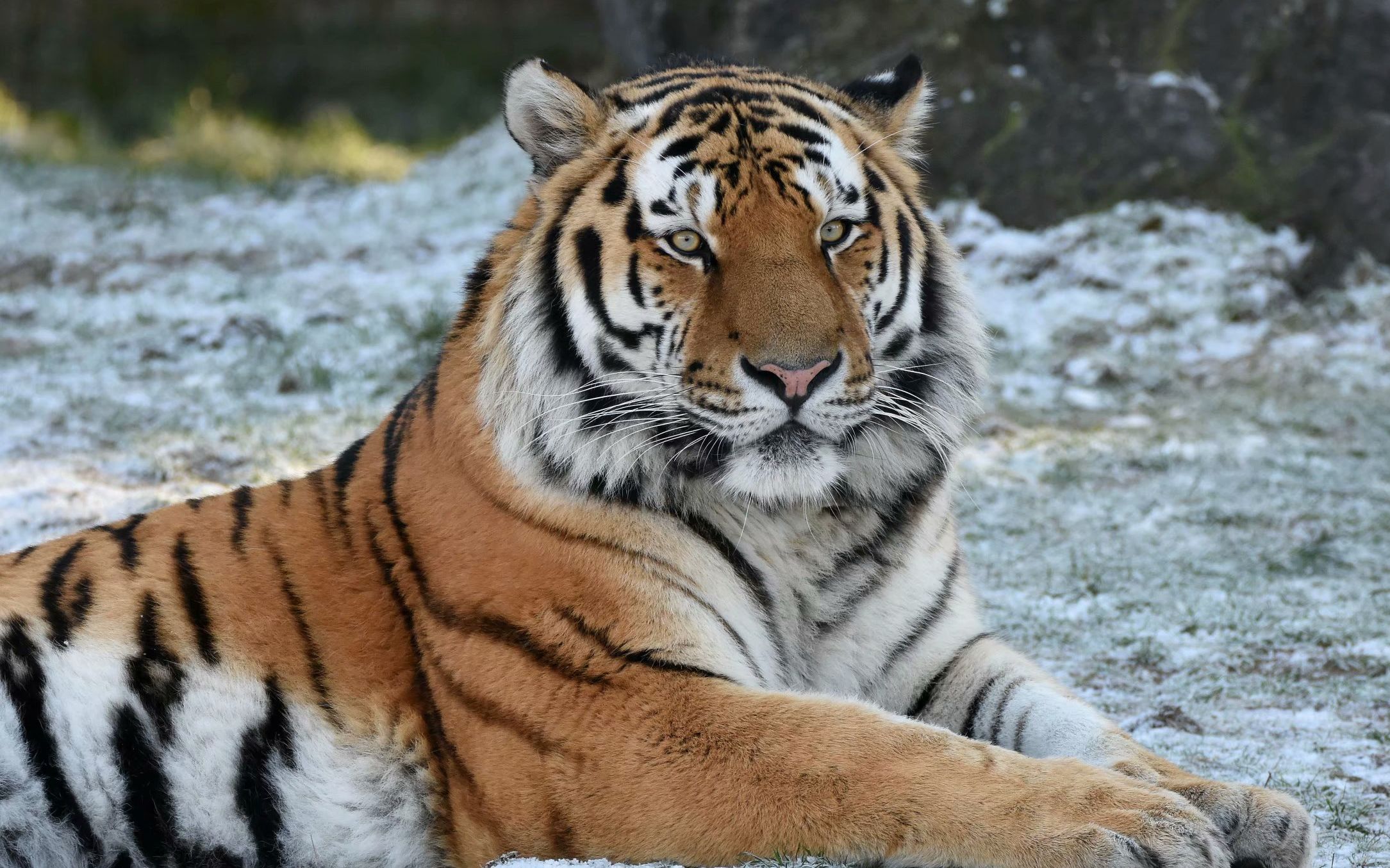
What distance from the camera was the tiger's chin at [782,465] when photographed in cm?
197

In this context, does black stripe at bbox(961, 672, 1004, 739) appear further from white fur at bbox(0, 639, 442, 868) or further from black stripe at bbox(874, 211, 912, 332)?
white fur at bbox(0, 639, 442, 868)

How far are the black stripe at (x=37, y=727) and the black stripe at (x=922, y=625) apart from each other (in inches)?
44.2

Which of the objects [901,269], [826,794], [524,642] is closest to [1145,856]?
[826,794]

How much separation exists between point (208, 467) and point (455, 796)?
2.06m

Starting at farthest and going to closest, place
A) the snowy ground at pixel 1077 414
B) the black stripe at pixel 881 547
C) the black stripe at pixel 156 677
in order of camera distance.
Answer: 1. the snowy ground at pixel 1077 414
2. the black stripe at pixel 881 547
3. the black stripe at pixel 156 677

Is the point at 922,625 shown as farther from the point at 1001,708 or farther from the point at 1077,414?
the point at 1077,414

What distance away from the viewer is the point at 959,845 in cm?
167

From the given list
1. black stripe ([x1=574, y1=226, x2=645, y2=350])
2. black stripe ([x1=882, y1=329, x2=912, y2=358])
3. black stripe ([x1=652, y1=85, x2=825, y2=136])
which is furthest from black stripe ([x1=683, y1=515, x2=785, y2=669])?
black stripe ([x1=652, y1=85, x2=825, y2=136])

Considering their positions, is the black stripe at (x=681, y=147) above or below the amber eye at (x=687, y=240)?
above

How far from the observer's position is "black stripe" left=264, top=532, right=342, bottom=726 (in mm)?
1986

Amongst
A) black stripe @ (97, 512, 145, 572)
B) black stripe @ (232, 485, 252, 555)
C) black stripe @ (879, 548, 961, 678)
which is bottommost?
black stripe @ (879, 548, 961, 678)

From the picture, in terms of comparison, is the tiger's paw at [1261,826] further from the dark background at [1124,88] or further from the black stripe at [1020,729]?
the dark background at [1124,88]

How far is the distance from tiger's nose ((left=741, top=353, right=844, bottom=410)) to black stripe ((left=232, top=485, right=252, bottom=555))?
0.82 m

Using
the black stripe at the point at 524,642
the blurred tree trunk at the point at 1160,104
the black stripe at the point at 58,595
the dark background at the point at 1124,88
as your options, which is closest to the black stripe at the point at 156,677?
the black stripe at the point at 58,595
